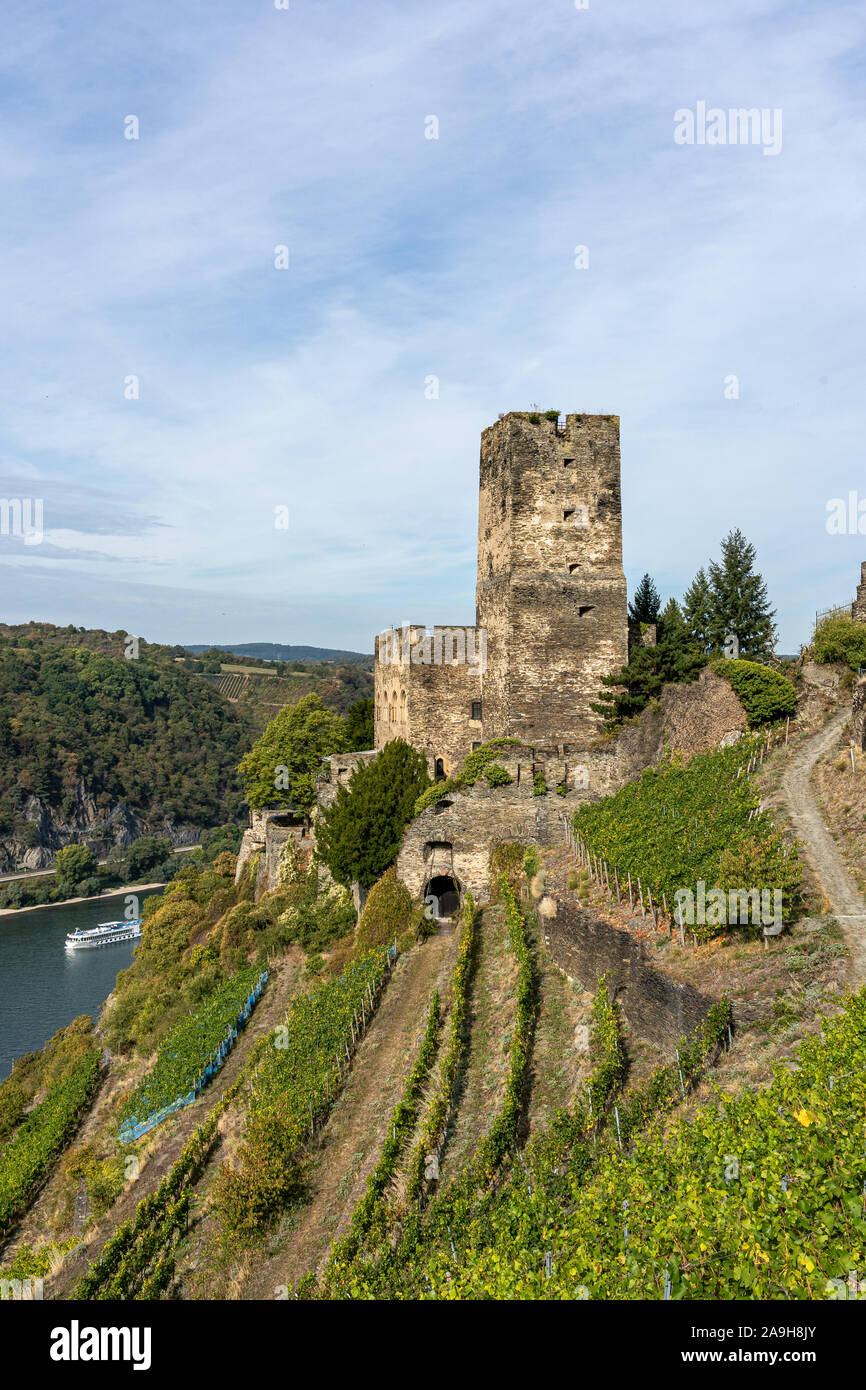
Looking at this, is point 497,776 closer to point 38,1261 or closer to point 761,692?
point 761,692

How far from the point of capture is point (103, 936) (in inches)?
2926

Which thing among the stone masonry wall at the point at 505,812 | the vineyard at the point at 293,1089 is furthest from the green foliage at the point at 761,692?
the vineyard at the point at 293,1089

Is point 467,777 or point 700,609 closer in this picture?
point 467,777

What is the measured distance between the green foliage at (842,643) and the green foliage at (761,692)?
1352 mm

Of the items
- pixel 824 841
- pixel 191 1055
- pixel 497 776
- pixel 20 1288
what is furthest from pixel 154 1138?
pixel 824 841

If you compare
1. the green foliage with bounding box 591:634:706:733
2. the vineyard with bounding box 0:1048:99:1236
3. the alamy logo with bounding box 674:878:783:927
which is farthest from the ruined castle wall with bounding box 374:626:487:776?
the alamy logo with bounding box 674:878:783:927

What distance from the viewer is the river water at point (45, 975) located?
5259 centimetres

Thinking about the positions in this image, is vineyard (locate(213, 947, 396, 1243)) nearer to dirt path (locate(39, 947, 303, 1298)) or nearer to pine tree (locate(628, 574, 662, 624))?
dirt path (locate(39, 947, 303, 1298))

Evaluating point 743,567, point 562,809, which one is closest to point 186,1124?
point 562,809

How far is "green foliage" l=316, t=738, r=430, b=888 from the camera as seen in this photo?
28391mm

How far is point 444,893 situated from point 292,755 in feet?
60.5

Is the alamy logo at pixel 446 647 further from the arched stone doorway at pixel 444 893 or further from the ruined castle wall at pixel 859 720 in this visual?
the ruined castle wall at pixel 859 720
